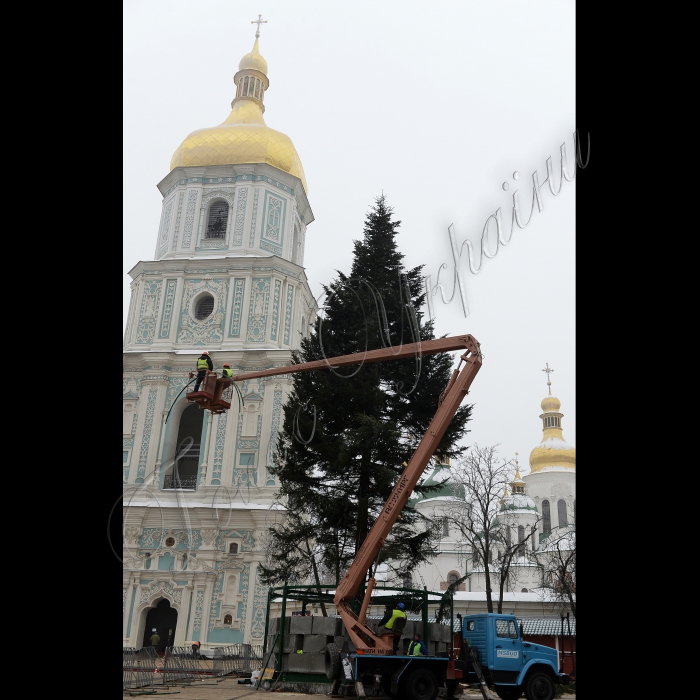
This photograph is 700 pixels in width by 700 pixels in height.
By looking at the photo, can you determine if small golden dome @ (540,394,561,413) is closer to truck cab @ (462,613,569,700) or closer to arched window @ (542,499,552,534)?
arched window @ (542,499,552,534)

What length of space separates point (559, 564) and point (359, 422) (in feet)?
80.6

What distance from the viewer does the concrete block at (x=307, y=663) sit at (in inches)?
591

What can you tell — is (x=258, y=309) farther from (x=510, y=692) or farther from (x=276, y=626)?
(x=510, y=692)

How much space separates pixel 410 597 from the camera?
17375 mm

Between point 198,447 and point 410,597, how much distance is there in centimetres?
2047

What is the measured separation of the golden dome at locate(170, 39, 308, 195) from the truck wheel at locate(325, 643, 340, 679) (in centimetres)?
3005

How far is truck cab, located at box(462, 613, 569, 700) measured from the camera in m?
14.4

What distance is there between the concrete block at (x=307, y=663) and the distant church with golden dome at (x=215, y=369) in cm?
1317

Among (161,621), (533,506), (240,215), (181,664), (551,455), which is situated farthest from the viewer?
(551,455)

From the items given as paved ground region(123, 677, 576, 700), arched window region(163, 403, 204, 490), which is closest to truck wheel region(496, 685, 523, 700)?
paved ground region(123, 677, 576, 700)

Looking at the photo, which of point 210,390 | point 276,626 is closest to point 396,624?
point 276,626

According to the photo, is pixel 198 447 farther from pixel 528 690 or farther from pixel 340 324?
pixel 528 690

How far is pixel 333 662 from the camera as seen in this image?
14.4 metres
